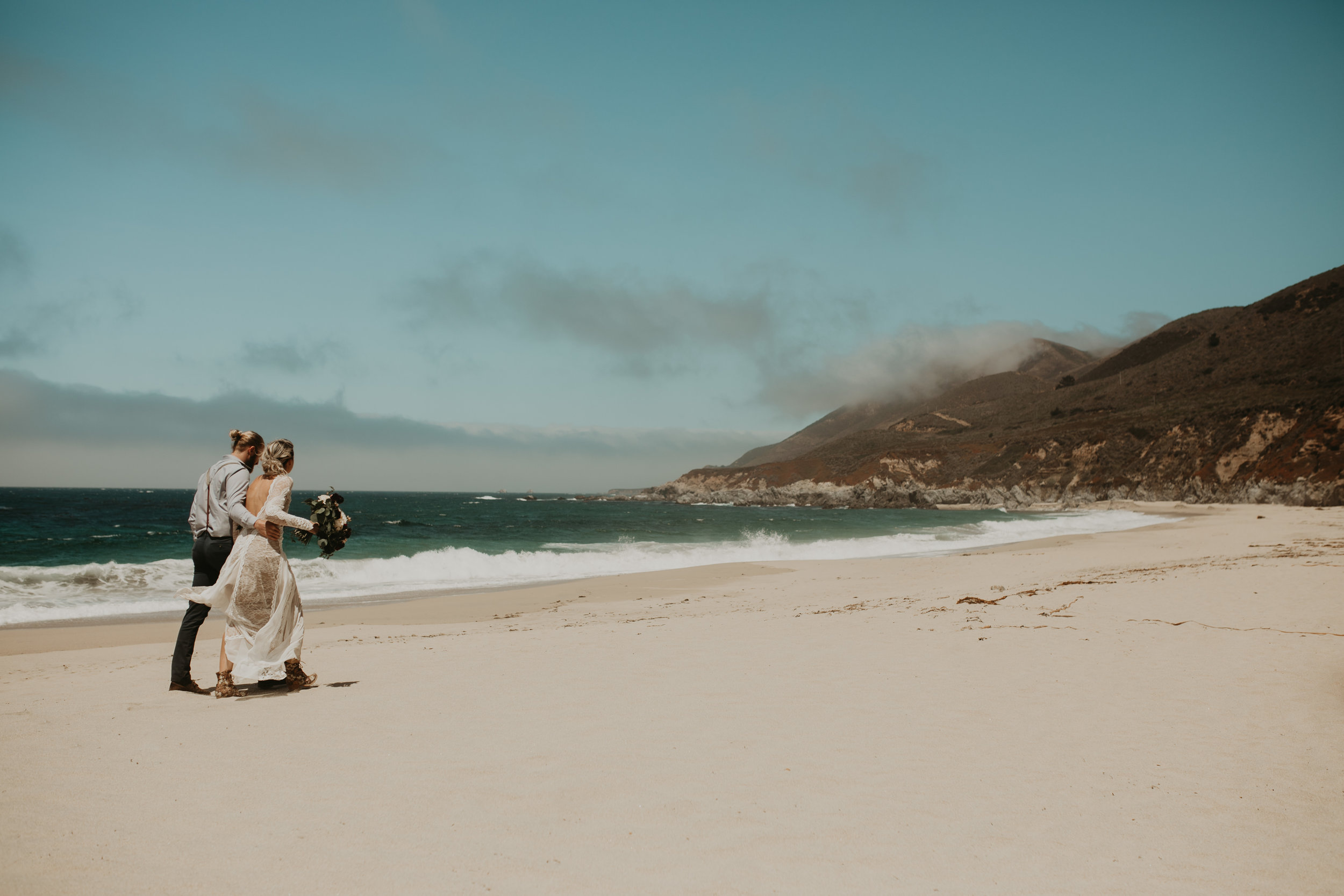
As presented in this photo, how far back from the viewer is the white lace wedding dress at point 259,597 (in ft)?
19.4

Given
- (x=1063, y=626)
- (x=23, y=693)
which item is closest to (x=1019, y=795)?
(x=1063, y=626)

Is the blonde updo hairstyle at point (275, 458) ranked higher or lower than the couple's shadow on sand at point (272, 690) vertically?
higher

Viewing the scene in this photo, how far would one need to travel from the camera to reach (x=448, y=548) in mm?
24438

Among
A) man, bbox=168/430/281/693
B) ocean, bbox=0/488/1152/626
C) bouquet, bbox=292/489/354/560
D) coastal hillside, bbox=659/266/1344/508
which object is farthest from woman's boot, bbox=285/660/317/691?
coastal hillside, bbox=659/266/1344/508

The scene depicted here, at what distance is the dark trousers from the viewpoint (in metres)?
6.13

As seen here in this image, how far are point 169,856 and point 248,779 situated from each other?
915mm

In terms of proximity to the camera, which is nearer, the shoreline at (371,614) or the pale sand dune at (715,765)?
the pale sand dune at (715,765)

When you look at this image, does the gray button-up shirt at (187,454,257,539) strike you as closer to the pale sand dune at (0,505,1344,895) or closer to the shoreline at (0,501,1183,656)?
the pale sand dune at (0,505,1344,895)

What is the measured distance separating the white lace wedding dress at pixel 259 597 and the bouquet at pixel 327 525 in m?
0.13

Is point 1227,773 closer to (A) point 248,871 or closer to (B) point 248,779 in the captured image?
(A) point 248,871

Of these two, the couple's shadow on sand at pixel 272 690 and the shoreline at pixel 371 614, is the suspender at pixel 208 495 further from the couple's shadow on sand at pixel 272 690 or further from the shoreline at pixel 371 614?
the shoreline at pixel 371 614

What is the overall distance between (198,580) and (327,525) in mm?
1239

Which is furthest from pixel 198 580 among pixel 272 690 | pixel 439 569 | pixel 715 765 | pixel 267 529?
pixel 439 569

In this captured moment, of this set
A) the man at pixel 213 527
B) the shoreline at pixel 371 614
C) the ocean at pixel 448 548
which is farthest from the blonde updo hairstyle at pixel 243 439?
the ocean at pixel 448 548
